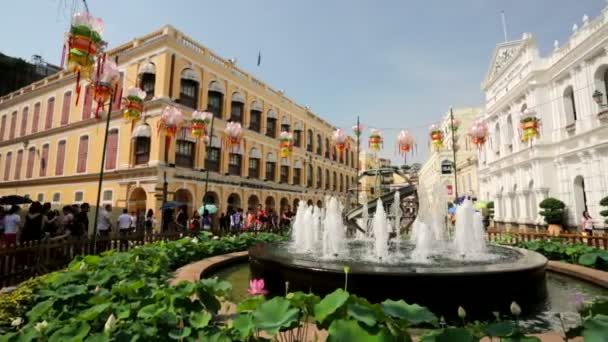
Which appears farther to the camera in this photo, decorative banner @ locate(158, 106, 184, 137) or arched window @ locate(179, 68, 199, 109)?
arched window @ locate(179, 68, 199, 109)

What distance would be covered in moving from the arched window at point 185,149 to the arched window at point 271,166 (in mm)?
7836

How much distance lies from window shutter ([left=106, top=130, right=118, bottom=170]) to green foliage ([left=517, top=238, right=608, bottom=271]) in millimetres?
21930

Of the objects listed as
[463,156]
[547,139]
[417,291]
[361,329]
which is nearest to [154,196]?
[417,291]

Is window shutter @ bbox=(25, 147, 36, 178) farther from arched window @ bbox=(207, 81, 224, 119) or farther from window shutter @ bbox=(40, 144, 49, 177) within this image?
arched window @ bbox=(207, 81, 224, 119)

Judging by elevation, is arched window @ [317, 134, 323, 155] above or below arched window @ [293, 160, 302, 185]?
above

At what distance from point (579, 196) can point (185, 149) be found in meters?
22.6

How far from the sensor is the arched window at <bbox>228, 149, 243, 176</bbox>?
2432 centimetres

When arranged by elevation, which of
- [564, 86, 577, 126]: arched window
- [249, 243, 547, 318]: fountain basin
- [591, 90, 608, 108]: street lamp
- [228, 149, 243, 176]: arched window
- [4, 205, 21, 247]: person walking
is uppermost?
[564, 86, 577, 126]: arched window

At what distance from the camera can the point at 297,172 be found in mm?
33062

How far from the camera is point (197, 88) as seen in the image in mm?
21906

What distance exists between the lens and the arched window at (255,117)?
87.5 feet

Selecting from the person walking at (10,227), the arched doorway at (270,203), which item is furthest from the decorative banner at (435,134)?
the person walking at (10,227)

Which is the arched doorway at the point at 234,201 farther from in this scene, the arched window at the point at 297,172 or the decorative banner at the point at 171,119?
the decorative banner at the point at 171,119

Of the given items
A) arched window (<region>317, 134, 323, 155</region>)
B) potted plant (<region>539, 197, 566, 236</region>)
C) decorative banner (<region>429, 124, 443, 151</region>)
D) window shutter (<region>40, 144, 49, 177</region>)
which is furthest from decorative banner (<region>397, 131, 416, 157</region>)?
window shutter (<region>40, 144, 49, 177</region>)
